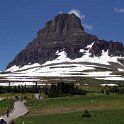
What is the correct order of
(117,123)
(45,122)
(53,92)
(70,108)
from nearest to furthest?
1. (117,123)
2. (45,122)
3. (70,108)
4. (53,92)

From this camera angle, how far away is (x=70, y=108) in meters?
88.0

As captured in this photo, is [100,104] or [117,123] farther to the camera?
[100,104]

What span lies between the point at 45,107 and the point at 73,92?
7474 centimetres

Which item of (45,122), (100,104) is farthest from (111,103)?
(45,122)

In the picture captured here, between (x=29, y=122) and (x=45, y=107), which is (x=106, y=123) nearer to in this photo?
(x=29, y=122)

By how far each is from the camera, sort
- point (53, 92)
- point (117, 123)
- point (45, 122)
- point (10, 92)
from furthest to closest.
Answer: point (10, 92), point (53, 92), point (45, 122), point (117, 123)

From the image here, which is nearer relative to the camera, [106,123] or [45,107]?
[106,123]

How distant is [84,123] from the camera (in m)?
52.8

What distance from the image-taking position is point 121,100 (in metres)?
94.1

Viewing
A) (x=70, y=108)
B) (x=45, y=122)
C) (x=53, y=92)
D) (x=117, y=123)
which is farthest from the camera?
(x=53, y=92)

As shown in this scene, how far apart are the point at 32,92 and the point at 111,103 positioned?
3728 inches

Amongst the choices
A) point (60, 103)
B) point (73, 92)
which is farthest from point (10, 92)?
point (60, 103)

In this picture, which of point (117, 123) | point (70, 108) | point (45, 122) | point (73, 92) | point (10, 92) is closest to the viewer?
point (117, 123)

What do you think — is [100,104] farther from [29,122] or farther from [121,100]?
[29,122]
